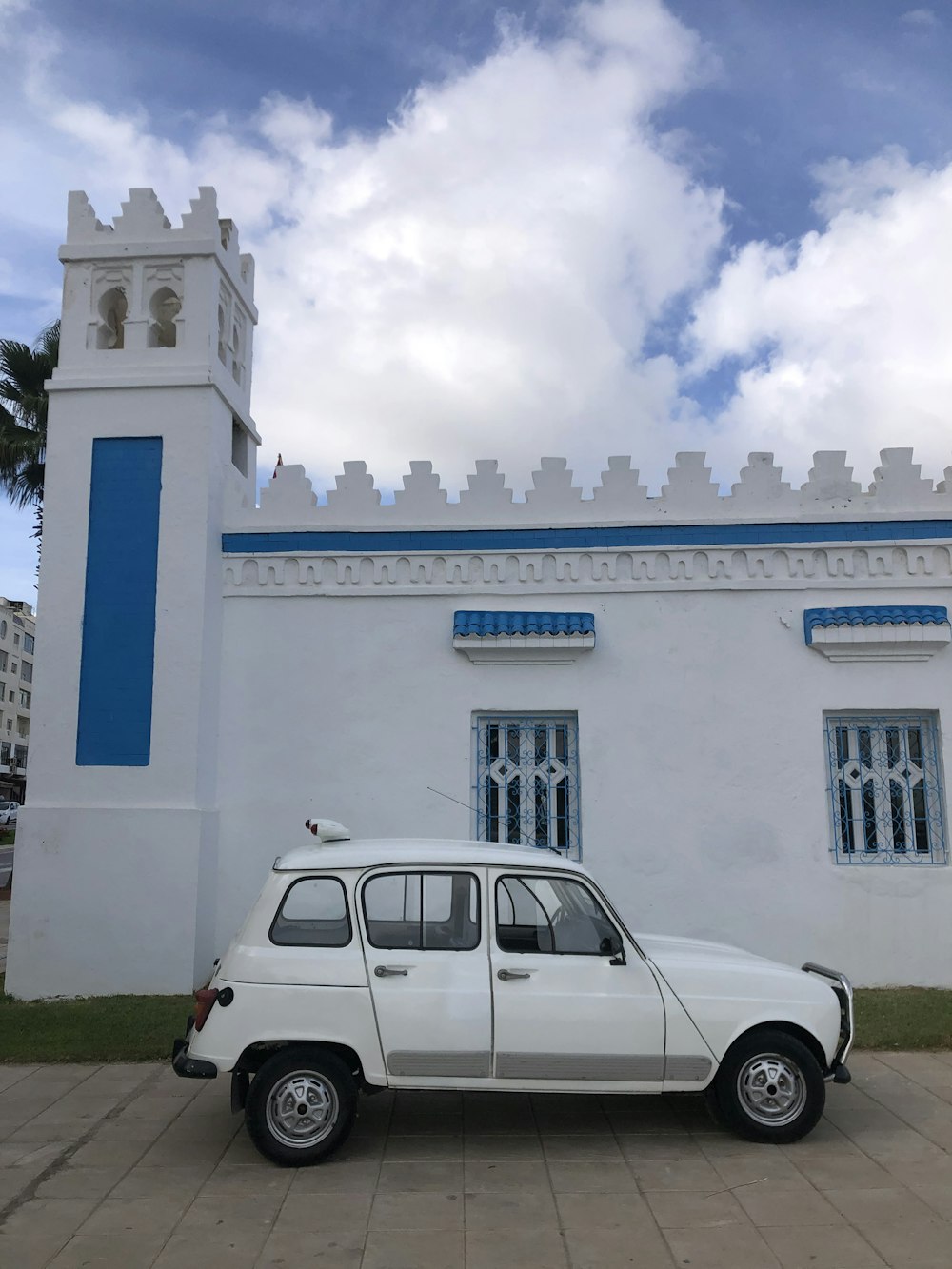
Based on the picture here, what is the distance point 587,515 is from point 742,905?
3.71 m

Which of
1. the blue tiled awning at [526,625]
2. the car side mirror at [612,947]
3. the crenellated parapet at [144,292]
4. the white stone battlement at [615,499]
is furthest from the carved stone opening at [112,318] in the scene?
the car side mirror at [612,947]

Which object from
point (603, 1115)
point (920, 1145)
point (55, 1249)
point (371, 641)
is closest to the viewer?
point (55, 1249)

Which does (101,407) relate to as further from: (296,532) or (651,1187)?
(651,1187)

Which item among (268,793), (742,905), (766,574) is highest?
(766,574)

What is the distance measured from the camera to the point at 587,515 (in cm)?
966

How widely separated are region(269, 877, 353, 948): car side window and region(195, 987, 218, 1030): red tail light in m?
0.37

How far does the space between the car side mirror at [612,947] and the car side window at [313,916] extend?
1267mm

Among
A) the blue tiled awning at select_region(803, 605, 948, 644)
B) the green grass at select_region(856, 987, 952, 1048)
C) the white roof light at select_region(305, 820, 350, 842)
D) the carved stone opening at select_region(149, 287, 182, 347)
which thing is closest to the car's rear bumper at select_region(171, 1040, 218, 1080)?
the white roof light at select_region(305, 820, 350, 842)

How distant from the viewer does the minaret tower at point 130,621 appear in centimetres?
891

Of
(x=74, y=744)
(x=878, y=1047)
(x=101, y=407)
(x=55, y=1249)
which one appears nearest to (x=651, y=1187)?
(x=55, y=1249)

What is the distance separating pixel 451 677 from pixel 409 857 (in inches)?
164

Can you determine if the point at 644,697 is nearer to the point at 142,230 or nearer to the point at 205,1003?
the point at 205,1003

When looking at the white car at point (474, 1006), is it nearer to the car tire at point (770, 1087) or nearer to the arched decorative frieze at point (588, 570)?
the car tire at point (770, 1087)

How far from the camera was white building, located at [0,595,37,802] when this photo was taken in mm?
63438
